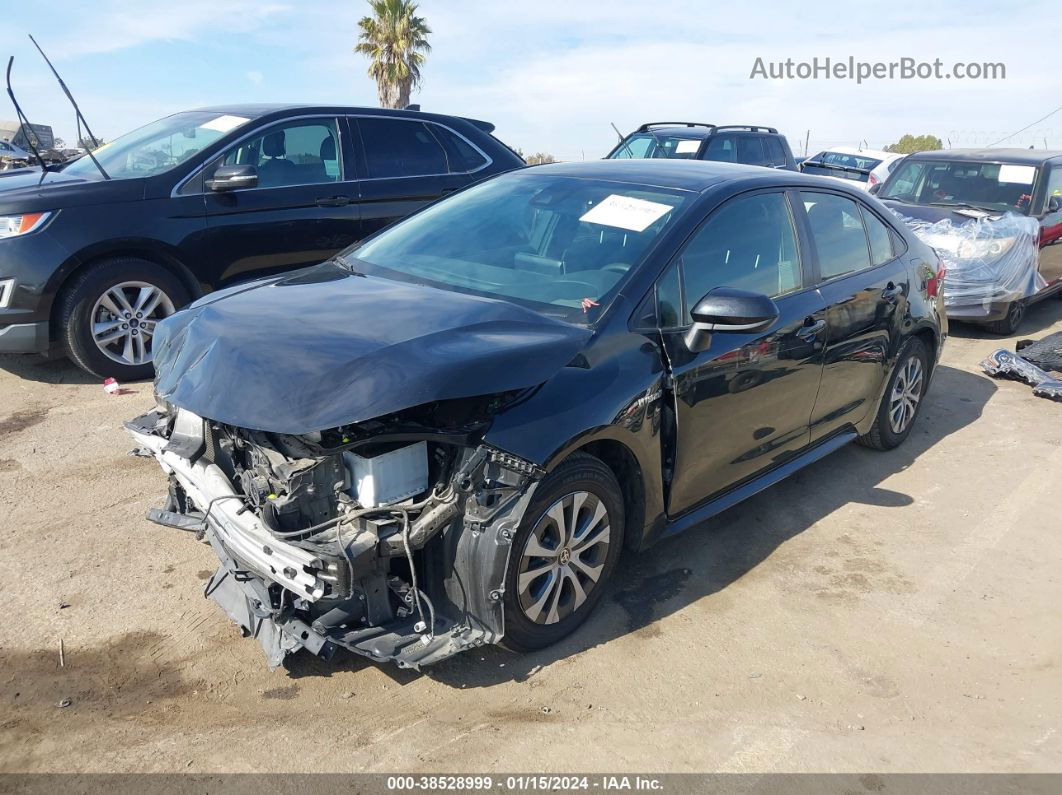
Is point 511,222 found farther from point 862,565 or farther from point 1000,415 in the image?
point 1000,415

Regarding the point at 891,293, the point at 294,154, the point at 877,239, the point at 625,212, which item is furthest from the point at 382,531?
the point at 294,154

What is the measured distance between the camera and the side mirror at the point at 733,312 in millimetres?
3275

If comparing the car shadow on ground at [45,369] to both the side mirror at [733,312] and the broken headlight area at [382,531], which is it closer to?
the broken headlight area at [382,531]

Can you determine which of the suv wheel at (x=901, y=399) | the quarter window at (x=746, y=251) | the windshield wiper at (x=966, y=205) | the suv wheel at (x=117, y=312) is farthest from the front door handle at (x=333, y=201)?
the windshield wiper at (x=966, y=205)

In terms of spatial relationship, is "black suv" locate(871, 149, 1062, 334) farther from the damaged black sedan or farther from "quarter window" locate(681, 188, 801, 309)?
"quarter window" locate(681, 188, 801, 309)

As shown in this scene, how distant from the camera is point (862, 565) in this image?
4.08 metres

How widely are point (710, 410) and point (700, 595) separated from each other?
84 centimetres

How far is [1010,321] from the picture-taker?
28.0ft

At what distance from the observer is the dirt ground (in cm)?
276

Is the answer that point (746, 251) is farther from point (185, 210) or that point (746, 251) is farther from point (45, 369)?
point (45, 369)

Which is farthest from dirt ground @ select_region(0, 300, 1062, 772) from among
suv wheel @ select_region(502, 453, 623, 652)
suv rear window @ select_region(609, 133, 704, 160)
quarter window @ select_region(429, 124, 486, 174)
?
suv rear window @ select_region(609, 133, 704, 160)

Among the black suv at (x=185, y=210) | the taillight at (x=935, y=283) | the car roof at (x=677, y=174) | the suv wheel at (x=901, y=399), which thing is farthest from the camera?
the black suv at (x=185, y=210)

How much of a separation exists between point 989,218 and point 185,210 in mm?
7559

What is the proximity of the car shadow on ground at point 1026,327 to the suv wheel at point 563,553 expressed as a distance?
6.22 metres
